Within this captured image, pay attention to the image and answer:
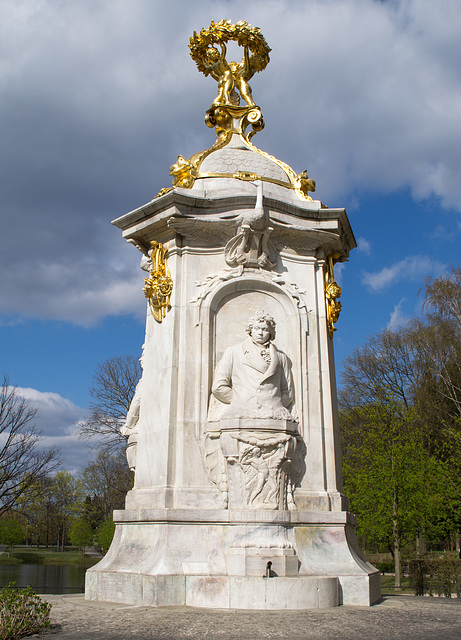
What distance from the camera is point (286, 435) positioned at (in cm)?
809

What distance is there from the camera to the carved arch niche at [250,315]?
902 centimetres

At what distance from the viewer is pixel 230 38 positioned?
11.8m

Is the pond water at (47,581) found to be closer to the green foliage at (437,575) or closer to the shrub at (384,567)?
the green foliage at (437,575)

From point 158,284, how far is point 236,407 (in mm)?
2410

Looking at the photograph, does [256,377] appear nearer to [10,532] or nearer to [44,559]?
[44,559]

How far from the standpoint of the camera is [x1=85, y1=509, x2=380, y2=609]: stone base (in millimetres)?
7109

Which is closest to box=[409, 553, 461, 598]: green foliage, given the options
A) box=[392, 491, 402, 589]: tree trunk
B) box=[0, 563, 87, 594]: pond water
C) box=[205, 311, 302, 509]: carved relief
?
box=[392, 491, 402, 589]: tree trunk

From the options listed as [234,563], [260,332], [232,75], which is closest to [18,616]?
[234,563]

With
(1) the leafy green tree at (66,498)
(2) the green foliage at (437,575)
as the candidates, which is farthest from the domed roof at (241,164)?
(1) the leafy green tree at (66,498)

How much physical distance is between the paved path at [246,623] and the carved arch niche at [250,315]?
302 centimetres

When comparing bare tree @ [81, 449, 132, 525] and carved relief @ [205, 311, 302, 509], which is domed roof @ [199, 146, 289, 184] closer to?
carved relief @ [205, 311, 302, 509]

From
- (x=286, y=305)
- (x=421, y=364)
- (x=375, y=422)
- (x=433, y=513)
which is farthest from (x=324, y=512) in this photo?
(x=421, y=364)

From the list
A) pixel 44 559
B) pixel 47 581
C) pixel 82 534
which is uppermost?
pixel 82 534

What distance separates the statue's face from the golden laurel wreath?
6.11 m
